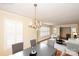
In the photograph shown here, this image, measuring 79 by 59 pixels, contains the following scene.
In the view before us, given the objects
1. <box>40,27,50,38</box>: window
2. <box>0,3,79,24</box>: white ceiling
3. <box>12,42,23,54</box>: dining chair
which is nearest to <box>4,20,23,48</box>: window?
<box>0,3,79,24</box>: white ceiling

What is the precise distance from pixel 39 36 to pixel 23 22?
110 centimetres

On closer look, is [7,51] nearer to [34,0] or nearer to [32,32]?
[32,32]

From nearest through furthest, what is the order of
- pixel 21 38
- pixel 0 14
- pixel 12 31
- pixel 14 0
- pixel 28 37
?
pixel 14 0
pixel 0 14
pixel 12 31
pixel 21 38
pixel 28 37

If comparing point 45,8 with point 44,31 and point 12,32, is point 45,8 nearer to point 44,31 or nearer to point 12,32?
point 12,32

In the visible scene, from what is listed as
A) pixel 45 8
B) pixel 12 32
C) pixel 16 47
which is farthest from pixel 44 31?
pixel 16 47

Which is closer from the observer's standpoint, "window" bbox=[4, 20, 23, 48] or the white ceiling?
the white ceiling

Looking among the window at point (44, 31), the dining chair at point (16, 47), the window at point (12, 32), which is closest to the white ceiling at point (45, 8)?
the window at point (12, 32)

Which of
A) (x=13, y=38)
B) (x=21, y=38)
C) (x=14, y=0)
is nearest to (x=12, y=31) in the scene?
(x=13, y=38)

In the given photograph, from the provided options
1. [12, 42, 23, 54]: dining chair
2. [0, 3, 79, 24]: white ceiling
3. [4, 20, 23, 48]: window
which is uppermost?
[0, 3, 79, 24]: white ceiling

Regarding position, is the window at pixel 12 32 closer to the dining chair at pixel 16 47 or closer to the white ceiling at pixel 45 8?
Answer: the white ceiling at pixel 45 8

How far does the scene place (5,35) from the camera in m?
3.13

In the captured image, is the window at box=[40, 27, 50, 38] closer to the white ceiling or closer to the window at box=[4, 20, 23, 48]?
the window at box=[4, 20, 23, 48]

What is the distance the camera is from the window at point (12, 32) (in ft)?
10.5

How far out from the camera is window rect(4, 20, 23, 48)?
319 cm
